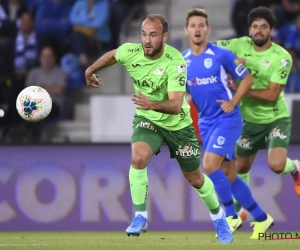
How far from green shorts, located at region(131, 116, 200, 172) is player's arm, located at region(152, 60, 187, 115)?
422 mm

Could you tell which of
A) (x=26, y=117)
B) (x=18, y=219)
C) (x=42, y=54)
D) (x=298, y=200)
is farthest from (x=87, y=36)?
(x=26, y=117)

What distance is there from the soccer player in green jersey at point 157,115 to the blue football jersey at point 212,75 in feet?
4.90

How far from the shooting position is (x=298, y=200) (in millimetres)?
12430

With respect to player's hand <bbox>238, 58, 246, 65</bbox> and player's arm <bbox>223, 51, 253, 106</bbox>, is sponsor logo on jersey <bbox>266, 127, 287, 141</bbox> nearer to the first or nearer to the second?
player's arm <bbox>223, 51, 253, 106</bbox>

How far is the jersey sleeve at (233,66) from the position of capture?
33.6 ft

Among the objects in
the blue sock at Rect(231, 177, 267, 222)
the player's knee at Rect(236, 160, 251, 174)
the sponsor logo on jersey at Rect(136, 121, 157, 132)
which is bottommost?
the blue sock at Rect(231, 177, 267, 222)

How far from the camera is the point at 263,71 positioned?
418 inches

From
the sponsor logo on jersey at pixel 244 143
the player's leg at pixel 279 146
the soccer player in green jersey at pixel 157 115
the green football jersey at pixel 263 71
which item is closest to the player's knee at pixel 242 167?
the sponsor logo on jersey at pixel 244 143

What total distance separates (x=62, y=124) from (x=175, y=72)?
5287 millimetres

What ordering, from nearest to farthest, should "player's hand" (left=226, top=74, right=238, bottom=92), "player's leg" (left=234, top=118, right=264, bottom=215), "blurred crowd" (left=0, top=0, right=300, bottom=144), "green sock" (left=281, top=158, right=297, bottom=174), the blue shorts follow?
the blue shorts → "player's hand" (left=226, top=74, right=238, bottom=92) → "green sock" (left=281, top=158, right=297, bottom=174) → "player's leg" (left=234, top=118, right=264, bottom=215) → "blurred crowd" (left=0, top=0, right=300, bottom=144)

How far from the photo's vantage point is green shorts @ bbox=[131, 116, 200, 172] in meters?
8.55

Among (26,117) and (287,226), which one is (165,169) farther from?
(26,117)

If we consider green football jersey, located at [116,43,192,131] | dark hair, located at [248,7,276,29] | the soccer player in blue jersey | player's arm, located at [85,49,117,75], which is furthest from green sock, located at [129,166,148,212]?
dark hair, located at [248,7,276,29]

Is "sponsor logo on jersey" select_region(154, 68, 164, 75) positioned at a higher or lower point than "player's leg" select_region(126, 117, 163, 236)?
higher
